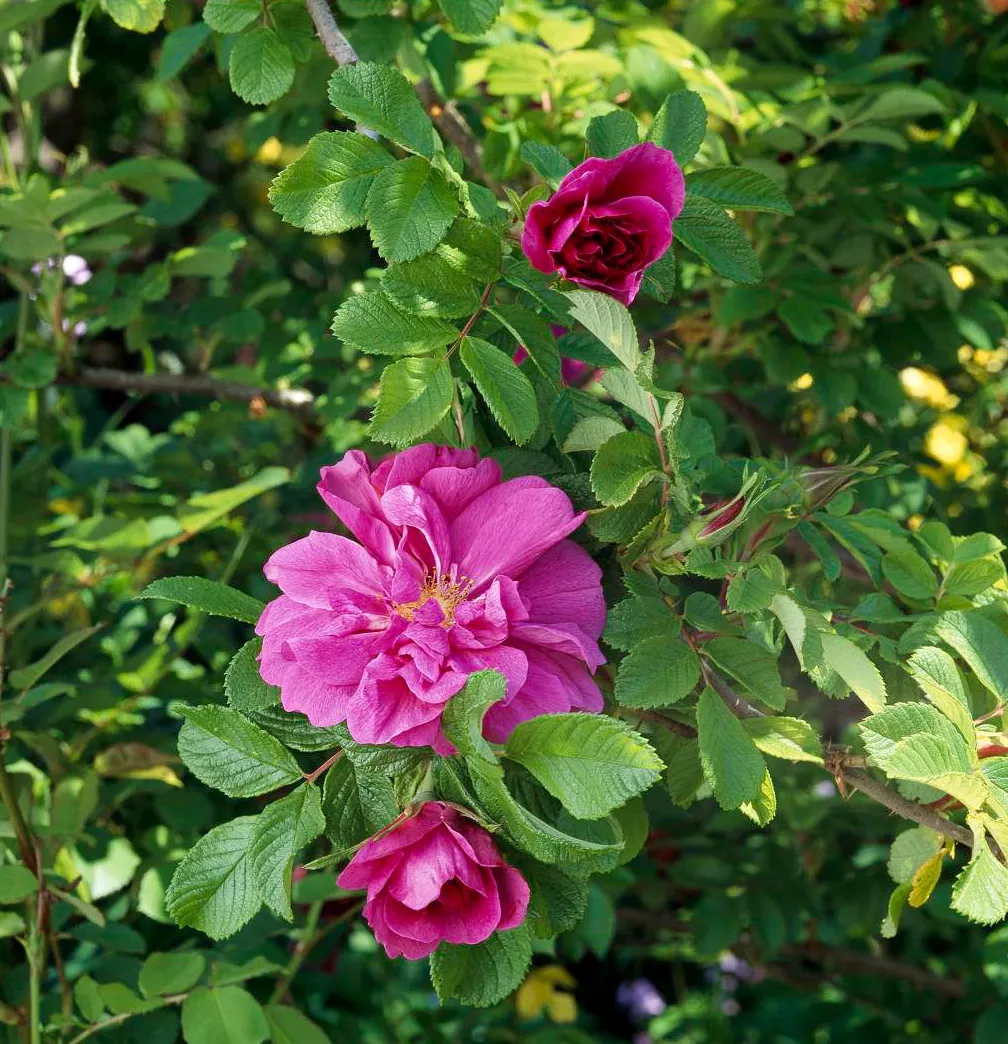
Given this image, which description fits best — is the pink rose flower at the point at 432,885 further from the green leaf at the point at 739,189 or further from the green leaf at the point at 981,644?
the green leaf at the point at 739,189

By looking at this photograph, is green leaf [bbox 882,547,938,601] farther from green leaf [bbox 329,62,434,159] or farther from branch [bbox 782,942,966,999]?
branch [bbox 782,942,966,999]

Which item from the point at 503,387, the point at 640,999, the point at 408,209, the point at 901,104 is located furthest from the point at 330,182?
the point at 640,999

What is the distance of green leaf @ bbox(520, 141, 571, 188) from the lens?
741 mm

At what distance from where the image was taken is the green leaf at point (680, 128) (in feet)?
2.47

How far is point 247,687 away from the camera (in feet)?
2.22

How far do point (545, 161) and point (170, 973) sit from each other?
25.9 inches

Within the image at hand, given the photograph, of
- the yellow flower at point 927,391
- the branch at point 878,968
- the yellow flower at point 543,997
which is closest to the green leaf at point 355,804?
the yellow flower at point 543,997

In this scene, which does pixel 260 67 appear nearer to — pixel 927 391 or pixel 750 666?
pixel 750 666

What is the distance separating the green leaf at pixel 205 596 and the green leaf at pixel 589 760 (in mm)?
199

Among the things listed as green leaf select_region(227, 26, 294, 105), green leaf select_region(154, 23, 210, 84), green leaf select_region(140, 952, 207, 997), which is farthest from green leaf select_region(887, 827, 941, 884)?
green leaf select_region(154, 23, 210, 84)

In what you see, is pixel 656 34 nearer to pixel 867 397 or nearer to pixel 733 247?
pixel 867 397

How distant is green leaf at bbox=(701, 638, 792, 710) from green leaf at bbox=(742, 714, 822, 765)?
0.03 ft

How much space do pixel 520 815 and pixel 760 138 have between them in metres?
0.90

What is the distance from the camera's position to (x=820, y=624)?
0.67m
